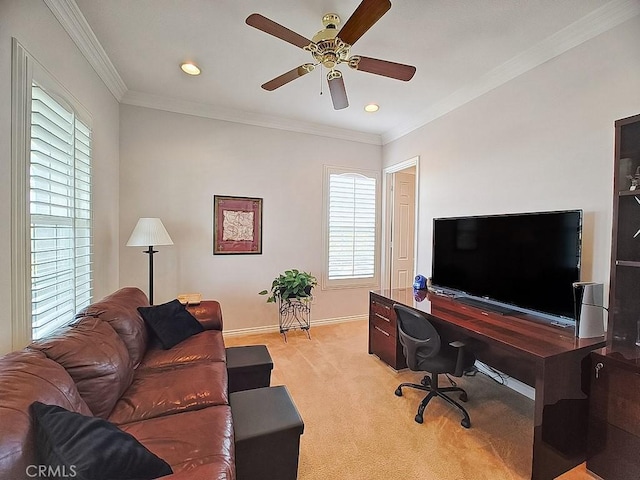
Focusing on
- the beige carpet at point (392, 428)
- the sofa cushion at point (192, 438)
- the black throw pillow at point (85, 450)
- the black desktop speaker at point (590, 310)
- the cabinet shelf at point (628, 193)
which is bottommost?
the beige carpet at point (392, 428)

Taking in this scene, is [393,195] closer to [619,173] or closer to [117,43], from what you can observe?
[619,173]

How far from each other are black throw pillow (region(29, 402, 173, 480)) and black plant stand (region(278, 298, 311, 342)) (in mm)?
2950

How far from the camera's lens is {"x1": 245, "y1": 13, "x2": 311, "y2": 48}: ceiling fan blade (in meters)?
1.66

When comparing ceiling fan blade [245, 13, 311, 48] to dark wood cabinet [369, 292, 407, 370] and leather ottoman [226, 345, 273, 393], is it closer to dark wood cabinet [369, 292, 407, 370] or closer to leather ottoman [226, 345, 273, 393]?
leather ottoman [226, 345, 273, 393]

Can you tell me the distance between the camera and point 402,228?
4.79 m

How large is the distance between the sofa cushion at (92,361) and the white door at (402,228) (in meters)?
3.88

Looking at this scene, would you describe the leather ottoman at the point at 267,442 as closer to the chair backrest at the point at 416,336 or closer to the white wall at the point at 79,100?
the chair backrest at the point at 416,336

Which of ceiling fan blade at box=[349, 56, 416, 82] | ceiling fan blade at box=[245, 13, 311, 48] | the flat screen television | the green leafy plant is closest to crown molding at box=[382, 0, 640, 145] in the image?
ceiling fan blade at box=[349, 56, 416, 82]

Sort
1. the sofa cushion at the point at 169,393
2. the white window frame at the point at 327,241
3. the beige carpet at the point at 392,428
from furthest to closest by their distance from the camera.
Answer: the white window frame at the point at 327,241 < the beige carpet at the point at 392,428 < the sofa cushion at the point at 169,393

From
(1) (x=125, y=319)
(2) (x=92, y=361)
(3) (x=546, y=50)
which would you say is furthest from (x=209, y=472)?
(3) (x=546, y=50)

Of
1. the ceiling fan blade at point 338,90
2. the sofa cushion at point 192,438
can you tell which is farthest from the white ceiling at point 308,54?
the sofa cushion at point 192,438

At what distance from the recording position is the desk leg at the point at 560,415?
63.4 inches

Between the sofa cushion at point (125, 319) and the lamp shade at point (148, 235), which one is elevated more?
the lamp shade at point (148, 235)

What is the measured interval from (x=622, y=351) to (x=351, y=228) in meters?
3.22
